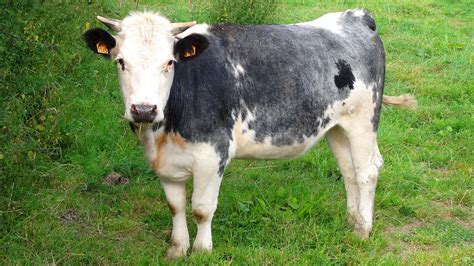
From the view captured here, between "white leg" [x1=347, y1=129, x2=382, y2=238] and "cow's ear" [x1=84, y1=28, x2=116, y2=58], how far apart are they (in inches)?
86.4

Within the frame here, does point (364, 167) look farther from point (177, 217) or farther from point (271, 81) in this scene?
point (177, 217)

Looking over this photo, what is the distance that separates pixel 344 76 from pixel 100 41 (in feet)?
6.68

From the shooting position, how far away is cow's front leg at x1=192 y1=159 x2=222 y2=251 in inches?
224

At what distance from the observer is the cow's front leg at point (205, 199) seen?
18.6 feet

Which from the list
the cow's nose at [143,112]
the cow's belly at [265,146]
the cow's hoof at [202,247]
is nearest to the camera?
the cow's nose at [143,112]

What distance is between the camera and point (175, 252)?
6.03 meters

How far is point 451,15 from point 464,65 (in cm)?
334

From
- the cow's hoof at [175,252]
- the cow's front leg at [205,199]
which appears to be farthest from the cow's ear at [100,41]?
the cow's hoof at [175,252]

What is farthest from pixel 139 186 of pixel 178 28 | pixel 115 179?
pixel 178 28

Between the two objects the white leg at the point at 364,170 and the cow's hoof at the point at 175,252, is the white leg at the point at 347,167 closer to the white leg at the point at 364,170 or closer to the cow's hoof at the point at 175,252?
the white leg at the point at 364,170

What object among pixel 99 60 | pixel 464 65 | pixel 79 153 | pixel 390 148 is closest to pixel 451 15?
pixel 464 65

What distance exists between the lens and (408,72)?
10.9 metres

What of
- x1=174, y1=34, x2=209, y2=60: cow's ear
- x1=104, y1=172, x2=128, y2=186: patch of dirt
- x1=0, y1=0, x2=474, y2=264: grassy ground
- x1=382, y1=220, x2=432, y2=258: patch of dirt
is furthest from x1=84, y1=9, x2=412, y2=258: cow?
x1=104, y1=172, x2=128, y2=186: patch of dirt

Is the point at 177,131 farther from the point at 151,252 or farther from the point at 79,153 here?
the point at 79,153
